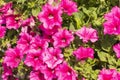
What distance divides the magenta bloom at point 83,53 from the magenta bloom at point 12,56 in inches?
16.7

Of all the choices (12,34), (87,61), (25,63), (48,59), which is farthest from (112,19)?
(12,34)

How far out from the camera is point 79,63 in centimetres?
237

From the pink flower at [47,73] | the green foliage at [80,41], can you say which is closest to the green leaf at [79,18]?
the green foliage at [80,41]

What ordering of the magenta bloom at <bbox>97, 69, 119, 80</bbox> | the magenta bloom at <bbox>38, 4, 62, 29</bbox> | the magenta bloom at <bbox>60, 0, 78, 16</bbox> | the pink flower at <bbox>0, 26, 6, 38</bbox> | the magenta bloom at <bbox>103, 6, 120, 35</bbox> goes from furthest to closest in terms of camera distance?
the pink flower at <bbox>0, 26, 6, 38</bbox> → the magenta bloom at <bbox>60, 0, 78, 16</bbox> → the magenta bloom at <bbox>38, 4, 62, 29</bbox> → the magenta bloom at <bbox>103, 6, 120, 35</bbox> → the magenta bloom at <bbox>97, 69, 119, 80</bbox>

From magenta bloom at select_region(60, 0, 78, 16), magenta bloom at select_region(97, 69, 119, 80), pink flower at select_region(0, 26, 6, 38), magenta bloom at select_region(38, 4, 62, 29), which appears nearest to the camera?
magenta bloom at select_region(97, 69, 119, 80)

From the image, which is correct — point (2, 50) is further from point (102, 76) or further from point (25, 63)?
point (102, 76)

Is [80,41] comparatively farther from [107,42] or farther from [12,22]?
[12,22]

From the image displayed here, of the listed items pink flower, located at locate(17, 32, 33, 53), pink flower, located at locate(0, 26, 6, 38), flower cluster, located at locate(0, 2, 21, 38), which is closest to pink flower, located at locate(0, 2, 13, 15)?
flower cluster, located at locate(0, 2, 21, 38)

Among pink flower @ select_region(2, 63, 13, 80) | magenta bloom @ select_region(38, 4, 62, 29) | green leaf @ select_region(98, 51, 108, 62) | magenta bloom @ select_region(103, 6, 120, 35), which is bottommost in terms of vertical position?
pink flower @ select_region(2, 63, 13, 80)

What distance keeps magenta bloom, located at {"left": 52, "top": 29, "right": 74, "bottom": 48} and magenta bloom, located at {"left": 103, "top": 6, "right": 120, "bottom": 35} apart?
243 mm

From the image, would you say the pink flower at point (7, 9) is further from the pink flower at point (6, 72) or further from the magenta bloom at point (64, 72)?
the magenta bloom at point (64, 72)

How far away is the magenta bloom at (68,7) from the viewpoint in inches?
102

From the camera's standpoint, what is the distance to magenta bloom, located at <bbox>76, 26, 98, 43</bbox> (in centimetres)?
239

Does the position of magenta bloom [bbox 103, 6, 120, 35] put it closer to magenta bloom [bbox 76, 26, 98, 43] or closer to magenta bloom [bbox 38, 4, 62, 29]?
magenta bloom [bbox 76, 26, 98, 43]
